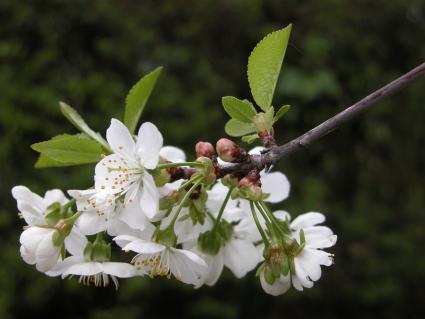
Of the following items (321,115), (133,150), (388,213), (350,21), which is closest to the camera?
(133,150)

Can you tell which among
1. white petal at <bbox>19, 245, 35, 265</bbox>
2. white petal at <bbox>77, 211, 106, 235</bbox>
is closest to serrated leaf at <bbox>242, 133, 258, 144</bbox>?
white petal at <bbox>77, 211, 106, 235</bbox>

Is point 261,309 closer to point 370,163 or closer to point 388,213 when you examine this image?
point 388,213

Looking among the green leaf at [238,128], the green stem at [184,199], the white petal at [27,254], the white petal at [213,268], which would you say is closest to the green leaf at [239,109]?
the green leaf at [238,128]

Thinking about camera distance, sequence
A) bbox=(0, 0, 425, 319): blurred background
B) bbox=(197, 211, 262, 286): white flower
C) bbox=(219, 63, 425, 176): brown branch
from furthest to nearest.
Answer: bbox=(0, 0, 425, 319): blurred background, bbox=(197, 211, 262, 286): white flower, bbox=(219, 63, 425, 176): brown branch

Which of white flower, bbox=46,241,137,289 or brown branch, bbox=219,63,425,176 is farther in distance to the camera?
white flower, bbox=46,241,137,289

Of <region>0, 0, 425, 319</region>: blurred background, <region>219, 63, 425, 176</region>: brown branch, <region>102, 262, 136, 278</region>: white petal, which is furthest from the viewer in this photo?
<region>0, 0, 425, 319</region>: blurred background

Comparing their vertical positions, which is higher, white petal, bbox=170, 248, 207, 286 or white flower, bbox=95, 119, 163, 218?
white flower, bbox=95, 119, 163, 218

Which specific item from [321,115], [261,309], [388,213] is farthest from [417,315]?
[321,115]

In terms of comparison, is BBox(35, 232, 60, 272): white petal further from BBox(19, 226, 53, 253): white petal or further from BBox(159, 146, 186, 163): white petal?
BBox(159, 146, 186, 163): white petal

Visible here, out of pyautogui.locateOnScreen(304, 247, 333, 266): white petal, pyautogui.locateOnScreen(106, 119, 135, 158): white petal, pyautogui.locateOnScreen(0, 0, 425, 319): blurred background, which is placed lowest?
pyautogui.locateOnScreen(304, 247, 333, 266): white petal
